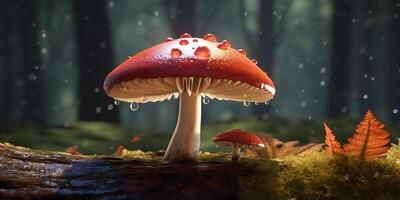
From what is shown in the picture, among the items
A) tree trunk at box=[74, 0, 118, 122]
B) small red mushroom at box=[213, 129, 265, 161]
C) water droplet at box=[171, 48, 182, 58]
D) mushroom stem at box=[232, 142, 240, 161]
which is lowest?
mushroom stem at box=[232, 142, 240, 161]

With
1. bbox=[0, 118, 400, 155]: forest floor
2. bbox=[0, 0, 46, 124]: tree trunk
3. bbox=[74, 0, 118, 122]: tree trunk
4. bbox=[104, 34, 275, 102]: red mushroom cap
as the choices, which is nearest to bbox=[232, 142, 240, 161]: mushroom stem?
bbox=[104, 34, 275, 102]: red mushroom cap

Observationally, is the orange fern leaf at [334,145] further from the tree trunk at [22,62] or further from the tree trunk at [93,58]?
the tree trunk at [22,62]

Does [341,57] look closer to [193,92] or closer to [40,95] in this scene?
[193,92]

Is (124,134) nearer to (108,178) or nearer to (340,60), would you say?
(108,178)

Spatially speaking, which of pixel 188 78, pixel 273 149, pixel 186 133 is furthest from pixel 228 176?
pixel 273 149

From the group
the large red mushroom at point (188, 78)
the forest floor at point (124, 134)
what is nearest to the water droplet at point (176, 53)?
the large red mushroom at point (188, 78)

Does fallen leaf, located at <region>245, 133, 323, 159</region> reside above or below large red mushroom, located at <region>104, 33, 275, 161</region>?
below

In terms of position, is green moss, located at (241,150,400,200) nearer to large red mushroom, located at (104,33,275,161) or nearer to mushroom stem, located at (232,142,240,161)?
mushroom stem, located at (232,142,240,161)
